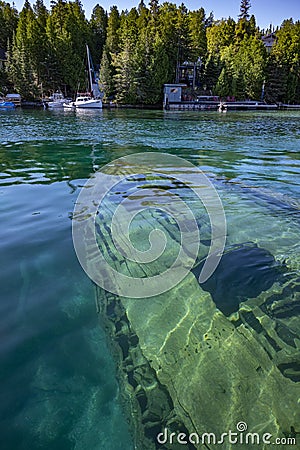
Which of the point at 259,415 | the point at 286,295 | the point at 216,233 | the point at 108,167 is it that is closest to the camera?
the point at 259,415

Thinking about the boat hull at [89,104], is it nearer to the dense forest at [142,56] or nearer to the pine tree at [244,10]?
the dense forest at [142,56]

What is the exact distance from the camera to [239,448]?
5.92 ft

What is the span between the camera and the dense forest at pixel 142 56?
49938 millimetres

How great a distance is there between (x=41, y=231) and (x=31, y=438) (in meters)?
3.31

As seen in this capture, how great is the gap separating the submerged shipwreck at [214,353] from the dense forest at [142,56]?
50.6 meters

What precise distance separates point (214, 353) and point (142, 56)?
55.8 m

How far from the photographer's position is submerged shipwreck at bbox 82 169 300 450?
→ 6.34 feet

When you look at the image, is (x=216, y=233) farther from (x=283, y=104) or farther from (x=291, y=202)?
(x=283, y=104)

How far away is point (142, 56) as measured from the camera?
163 feet

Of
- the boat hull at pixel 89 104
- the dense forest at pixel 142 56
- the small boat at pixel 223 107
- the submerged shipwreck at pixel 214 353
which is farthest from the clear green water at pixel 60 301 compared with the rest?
the dense forest at pixel 142 56

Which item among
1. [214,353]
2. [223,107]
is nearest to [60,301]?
[214,353]

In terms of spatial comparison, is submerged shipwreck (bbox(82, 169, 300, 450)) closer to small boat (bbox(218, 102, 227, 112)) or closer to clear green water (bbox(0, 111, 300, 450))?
clear green water (bbox(0, 111, 300, 450))

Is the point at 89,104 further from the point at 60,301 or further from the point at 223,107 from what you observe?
the point at 60,301

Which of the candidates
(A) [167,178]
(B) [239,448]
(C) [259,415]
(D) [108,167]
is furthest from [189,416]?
(D) [108,167]
